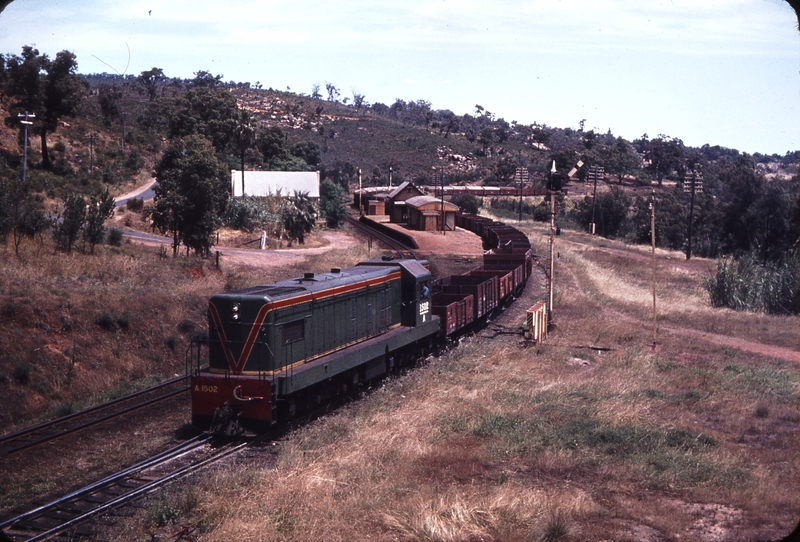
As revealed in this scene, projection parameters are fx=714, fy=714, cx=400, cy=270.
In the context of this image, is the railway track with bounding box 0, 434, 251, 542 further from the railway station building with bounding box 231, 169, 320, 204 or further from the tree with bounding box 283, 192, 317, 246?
the railway station building with bounding box 231, 169, 320, 204

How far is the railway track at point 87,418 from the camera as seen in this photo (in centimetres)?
1573

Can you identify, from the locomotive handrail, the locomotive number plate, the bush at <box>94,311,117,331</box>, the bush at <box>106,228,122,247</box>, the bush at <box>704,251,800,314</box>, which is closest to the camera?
the locomotive handrail

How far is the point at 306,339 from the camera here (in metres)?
17.1

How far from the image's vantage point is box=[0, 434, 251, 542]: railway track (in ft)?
35.5

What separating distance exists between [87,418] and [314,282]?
21.4 feet

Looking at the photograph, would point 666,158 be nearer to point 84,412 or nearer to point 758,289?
point 758,289

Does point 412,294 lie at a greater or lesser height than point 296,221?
lesser

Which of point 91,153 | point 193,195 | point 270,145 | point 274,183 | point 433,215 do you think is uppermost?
point 270,145

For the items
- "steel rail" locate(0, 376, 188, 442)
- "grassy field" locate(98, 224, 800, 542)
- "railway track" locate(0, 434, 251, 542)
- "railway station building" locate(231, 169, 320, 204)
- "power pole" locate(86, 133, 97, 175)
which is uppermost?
"power pole" locate(86, 133, 97, 175)

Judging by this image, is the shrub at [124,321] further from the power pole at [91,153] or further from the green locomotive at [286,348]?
the power pole at [91,153]

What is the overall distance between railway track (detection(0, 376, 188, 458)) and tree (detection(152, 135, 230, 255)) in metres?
16.4

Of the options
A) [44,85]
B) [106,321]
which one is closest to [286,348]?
[106,321]

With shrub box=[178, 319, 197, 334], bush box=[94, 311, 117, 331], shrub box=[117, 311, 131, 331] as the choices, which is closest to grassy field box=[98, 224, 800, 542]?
shrub box=[178, 319, 197, 334]

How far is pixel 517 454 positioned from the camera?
13.8 meters
